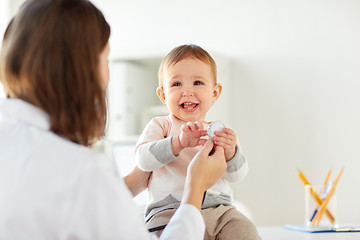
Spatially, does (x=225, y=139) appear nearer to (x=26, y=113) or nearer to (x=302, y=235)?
(x=26, y=113)

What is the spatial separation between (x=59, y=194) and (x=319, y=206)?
57.4 inches

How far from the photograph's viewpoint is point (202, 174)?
1.11m

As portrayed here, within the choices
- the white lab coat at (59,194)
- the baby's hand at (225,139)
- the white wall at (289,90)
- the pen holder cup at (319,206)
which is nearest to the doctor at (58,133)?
the white lab coat at (59,194)

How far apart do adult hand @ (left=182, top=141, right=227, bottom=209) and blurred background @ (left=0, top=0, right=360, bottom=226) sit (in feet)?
6.84

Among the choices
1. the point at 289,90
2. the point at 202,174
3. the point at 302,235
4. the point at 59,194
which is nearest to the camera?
the point at 59,194

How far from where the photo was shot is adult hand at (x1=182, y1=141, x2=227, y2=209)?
1.07 meters

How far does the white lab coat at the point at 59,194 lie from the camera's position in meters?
0.82

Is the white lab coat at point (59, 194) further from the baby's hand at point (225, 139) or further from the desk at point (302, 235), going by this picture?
the desk at point (302, 235)

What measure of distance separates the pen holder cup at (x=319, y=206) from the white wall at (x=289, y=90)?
4.08 feet

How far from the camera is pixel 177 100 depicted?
1442mm

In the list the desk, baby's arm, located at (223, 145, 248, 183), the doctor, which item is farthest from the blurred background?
the doctor

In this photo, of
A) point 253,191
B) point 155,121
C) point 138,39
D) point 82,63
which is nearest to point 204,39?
point 138,39

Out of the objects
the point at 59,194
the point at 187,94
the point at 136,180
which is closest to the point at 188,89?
the point at 187,94

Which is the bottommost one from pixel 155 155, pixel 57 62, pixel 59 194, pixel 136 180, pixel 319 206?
pixel 319 206
